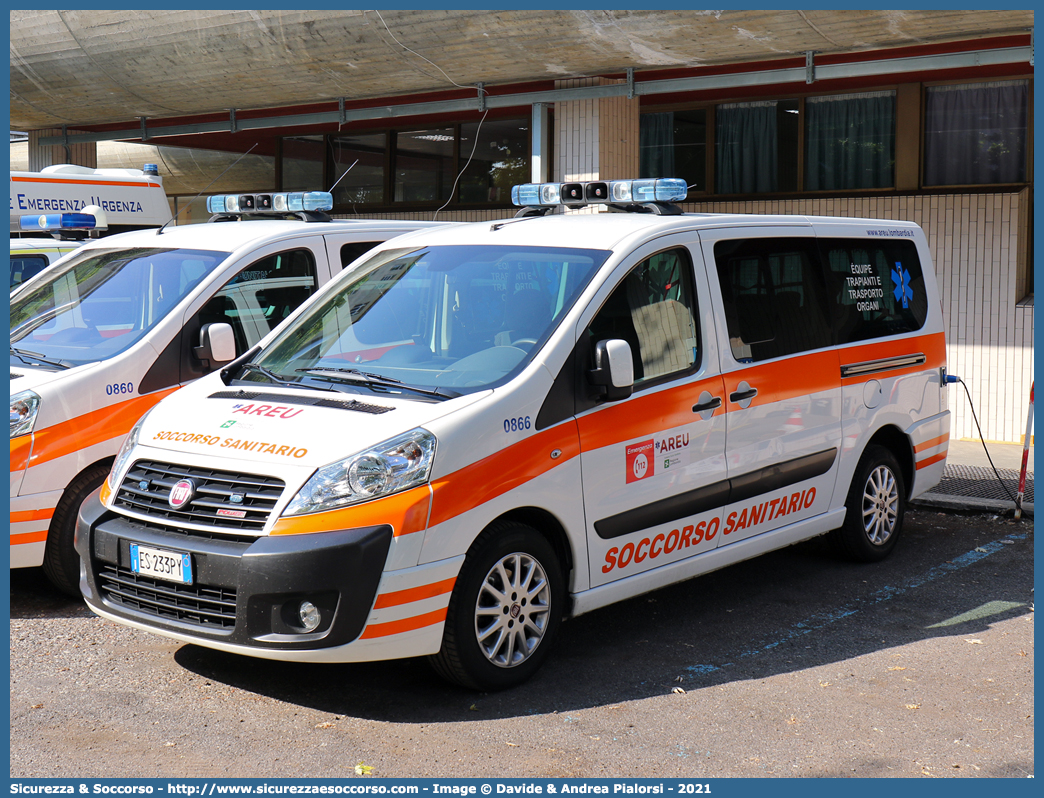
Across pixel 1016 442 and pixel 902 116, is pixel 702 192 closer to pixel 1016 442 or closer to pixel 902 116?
pixel 902 116

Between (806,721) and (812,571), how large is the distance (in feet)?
7.64

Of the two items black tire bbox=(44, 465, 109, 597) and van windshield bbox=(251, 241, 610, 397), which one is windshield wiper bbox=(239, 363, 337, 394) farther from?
black tire bbox=(44, 465, 109, 597)

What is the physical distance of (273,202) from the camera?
300 inches

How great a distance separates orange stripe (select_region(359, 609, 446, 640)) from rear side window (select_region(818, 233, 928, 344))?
10.3 ft

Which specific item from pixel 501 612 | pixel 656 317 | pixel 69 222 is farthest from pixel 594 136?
pixel 501 612

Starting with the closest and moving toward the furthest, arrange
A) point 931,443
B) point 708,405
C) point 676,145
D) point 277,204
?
point 708,405 → point 931,443 → point 277,204 → point 676,145

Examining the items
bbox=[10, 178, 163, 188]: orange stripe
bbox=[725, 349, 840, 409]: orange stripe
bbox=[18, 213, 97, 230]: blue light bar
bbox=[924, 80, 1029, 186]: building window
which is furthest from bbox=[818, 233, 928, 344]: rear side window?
bbox=[10, 178, 163, 188]: orange stripe

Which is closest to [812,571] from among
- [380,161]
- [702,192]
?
[702,192]

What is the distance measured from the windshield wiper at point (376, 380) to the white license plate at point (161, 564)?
3.46ft

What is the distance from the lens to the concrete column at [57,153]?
15.0 m

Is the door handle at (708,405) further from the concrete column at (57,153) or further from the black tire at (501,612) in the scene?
the concrete column at (57,153)

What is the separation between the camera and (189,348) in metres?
6.15

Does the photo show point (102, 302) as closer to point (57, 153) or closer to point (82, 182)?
point (82, 182)

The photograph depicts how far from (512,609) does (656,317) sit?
1527 mm
